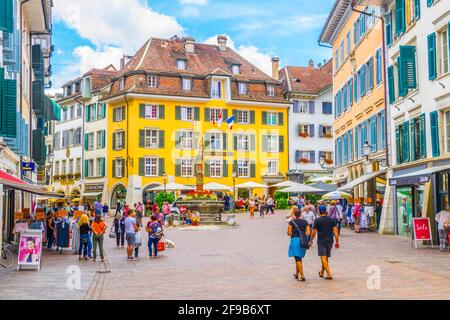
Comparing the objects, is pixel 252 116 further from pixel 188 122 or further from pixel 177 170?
pixel 177 170

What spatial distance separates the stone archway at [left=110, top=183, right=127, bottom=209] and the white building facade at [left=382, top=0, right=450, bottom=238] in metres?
37.4

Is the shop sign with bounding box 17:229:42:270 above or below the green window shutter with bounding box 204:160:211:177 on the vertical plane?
below

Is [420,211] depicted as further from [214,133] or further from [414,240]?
[214,133]

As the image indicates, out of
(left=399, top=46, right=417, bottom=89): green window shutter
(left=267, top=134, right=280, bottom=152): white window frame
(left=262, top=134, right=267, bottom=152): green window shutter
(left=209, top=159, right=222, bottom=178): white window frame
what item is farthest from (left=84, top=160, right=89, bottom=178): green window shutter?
(left=399, top=46, right=417, bottom=89): green window shutter

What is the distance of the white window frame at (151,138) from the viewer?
62091mm

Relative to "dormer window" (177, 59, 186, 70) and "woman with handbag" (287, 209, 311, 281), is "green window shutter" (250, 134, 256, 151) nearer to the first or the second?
"dormer window" (177, 59, 186, 70)

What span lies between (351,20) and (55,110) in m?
17.6

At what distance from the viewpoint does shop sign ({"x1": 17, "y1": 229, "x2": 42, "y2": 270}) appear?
16531 millimetres

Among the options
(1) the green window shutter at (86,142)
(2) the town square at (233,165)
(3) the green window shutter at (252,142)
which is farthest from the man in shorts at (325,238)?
(1) the green window shutter at (86,142)

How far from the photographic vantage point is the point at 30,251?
658 inches

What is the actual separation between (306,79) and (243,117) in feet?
33.0
